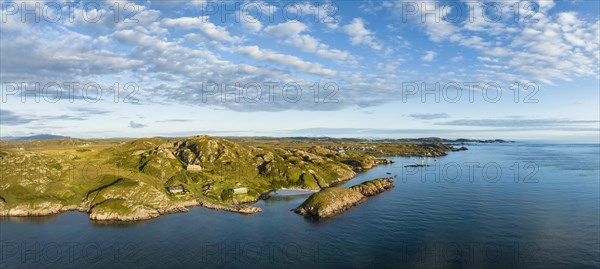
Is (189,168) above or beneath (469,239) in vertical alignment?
above

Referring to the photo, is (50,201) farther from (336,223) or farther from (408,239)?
(408,239)

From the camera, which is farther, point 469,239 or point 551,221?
point 551,221

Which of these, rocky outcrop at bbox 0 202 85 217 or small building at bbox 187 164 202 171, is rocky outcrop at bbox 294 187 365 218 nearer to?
small building at bbox 187 164 202 171

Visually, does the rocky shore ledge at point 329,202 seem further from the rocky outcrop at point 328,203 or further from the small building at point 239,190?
the small building at point 239,190

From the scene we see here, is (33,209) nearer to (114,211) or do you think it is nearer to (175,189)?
(114,211)

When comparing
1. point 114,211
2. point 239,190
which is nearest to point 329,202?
point 239,190

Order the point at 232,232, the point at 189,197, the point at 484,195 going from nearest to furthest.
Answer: the point at 232,232, the point at 189,197, the point at 484,195

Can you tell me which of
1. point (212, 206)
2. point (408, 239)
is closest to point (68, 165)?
point (212, 206)

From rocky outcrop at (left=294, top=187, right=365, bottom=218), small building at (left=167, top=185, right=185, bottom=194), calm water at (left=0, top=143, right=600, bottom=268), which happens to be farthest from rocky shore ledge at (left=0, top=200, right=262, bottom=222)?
rocky outcrop at (left=294, top=187, right=365, bottom=218)

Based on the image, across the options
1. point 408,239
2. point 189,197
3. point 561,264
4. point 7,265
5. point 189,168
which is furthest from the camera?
point 189,168
